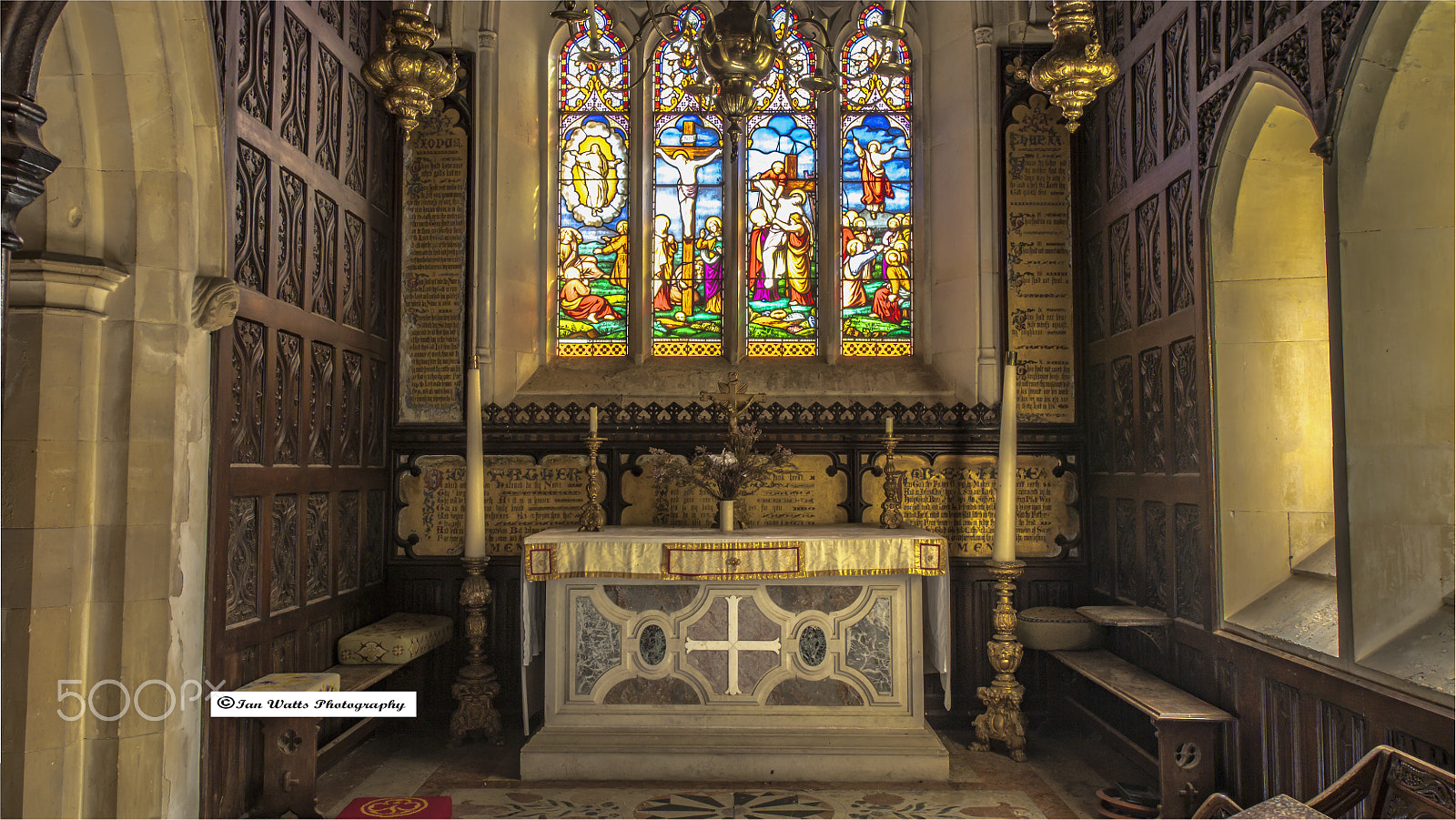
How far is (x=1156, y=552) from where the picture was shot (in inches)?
190

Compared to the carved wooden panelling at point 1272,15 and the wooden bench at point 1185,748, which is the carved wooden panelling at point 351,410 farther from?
the carved wooden panelling at point 1272,15

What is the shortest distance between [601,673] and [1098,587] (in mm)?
2907

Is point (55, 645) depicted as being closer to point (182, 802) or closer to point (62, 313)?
point (182, 802)

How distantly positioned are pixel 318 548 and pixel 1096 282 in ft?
15.0

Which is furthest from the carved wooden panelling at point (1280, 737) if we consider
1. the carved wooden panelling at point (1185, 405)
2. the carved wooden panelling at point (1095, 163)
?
the carved wooden panelling at point (1095, 163)

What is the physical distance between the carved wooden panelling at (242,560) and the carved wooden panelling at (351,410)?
3.42 ft

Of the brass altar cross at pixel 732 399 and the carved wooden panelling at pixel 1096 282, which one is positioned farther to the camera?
the carved wooden panelling at pixel 1096 282

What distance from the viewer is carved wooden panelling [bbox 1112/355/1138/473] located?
5.13 metres

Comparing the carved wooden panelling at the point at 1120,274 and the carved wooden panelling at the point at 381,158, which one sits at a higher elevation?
the carved wooden panelling at the point at 381,158

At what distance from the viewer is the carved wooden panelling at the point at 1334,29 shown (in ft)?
10.6

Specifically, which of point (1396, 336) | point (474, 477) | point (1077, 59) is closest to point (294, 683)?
point (474, 477)

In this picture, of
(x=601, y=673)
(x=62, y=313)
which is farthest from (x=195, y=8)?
(x=601, y=673)

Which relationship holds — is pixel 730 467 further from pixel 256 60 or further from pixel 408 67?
pixel 256 60

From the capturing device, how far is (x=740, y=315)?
6.34 metres
